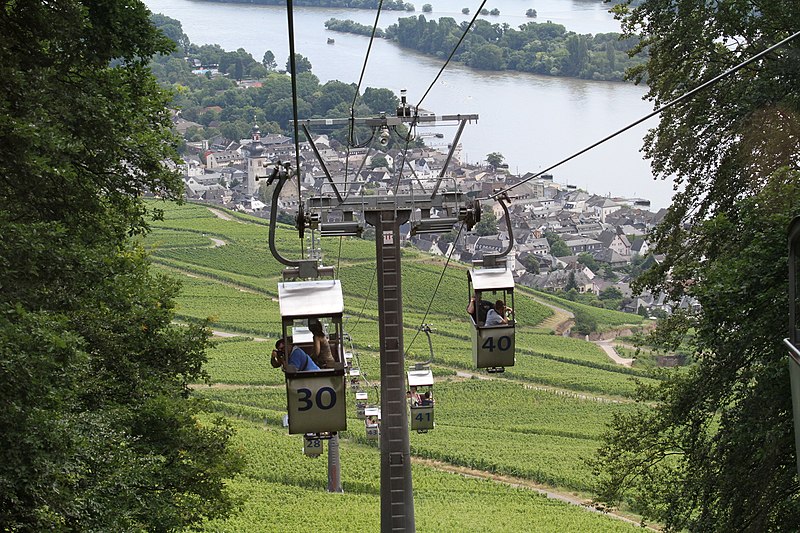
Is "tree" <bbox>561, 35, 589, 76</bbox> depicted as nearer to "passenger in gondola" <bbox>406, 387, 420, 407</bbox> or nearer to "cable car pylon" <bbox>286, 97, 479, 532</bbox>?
"passenger in gondola" <bbox>406, 387, 420, 407</bbox>

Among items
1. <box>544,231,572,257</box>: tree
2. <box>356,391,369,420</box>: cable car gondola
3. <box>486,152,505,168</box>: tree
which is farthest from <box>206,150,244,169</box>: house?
<box>356,391,369,420</box>: cable car gondola

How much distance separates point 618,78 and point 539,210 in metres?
17.0

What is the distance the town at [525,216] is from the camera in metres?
70.9

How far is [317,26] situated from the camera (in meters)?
139

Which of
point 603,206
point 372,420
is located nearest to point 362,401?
point 372,420

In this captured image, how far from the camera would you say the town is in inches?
2793

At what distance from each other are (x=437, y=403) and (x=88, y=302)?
90.3ft

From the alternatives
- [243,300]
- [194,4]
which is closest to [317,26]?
[194,4]

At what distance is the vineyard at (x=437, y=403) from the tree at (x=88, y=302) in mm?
2496

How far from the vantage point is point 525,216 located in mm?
90750

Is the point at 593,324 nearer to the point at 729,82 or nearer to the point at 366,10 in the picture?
the point at 729,82

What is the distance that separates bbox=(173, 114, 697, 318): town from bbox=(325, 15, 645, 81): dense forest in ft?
37.1

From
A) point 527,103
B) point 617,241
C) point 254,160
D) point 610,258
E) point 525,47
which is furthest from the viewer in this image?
point 525,47

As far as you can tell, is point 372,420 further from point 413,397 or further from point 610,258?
point 610,258
